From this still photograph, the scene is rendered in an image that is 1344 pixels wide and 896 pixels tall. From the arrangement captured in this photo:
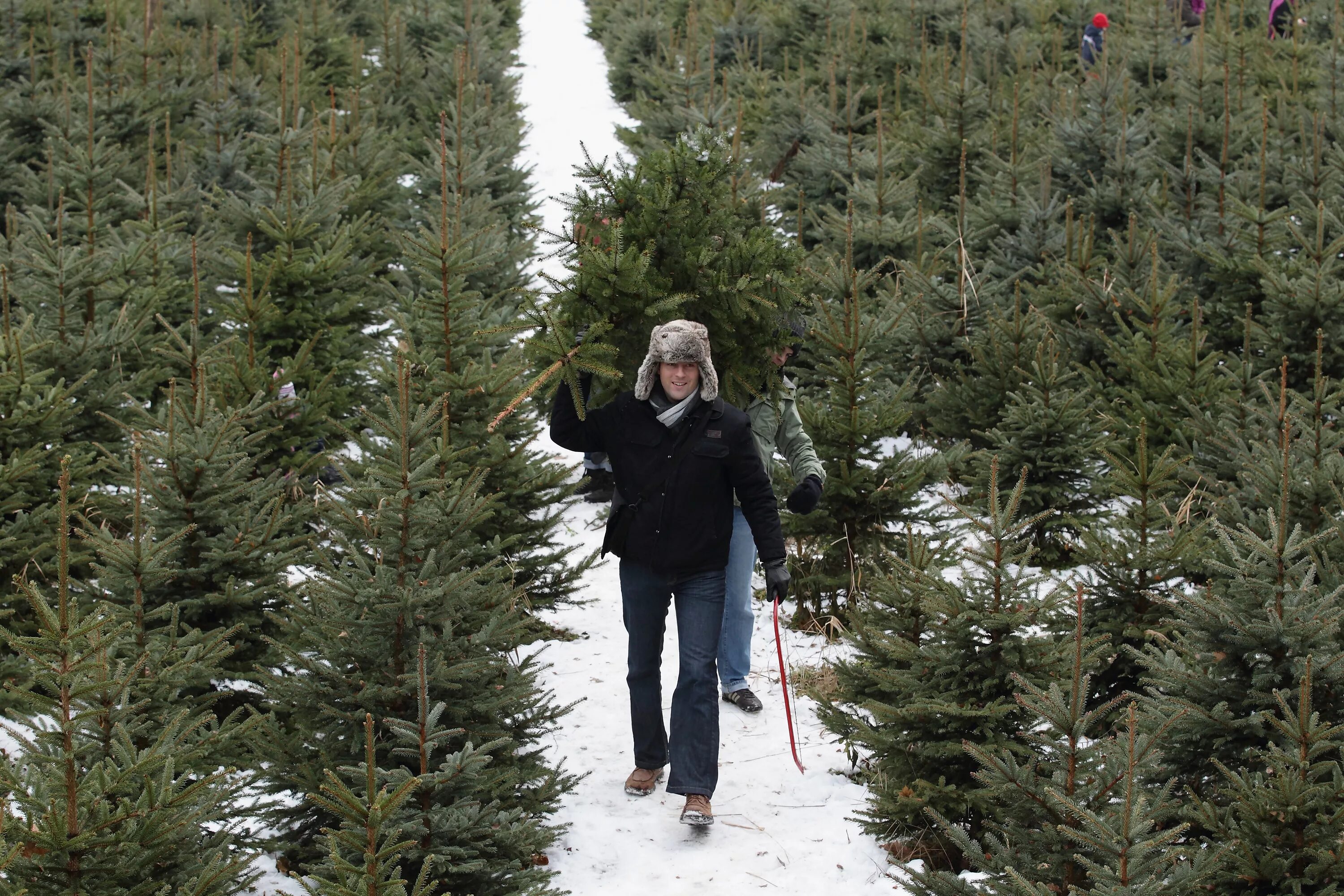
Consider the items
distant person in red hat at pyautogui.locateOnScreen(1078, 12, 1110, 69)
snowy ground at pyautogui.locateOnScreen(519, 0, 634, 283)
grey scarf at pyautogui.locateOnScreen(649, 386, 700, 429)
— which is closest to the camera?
grey scarf at pyautogui.locateOnScreen(649, 386, 700, 429)

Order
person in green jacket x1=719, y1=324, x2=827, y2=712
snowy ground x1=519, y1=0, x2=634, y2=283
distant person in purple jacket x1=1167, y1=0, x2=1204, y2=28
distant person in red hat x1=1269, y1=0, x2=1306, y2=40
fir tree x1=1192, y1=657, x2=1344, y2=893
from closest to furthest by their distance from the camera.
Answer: fir tree x1=1192, y1=657, x2=1344, y2=893
person in green jacket x1=719, y1=324, x2=827, y2=712
distant person in red hat x1=1269, y1=0, x2=1306, y2=40
snowy ground x1=519, y1=0, x2=634, y2=283
distant person in purple jacket x1=1167, y1=0, x2=1204, y2=28

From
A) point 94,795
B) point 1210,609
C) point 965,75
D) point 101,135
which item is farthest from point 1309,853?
point 101,135

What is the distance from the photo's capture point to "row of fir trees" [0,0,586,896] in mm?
4086

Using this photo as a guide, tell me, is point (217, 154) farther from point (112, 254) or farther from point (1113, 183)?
point (1113, 183)

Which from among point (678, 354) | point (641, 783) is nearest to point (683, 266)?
point (678, 354)

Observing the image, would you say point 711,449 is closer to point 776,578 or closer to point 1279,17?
point 776,578

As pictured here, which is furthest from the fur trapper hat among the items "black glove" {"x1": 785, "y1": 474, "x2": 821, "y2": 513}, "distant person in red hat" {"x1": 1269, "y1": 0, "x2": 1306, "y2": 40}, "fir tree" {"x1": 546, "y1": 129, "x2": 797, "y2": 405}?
"distant person in red hat" {"x1": 1269, "y1": 0, "x2": 1306, "y2": 40}

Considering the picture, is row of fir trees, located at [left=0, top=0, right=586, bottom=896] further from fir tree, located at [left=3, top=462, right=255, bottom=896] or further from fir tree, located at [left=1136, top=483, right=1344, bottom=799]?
fir tree, located at [left=1136, top=483, right=1344, bottom=799]

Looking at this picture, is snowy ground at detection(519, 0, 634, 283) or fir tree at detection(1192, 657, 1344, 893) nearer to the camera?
fir tree at detection(1192, 657, 1344, 893)

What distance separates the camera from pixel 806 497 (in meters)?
5.82

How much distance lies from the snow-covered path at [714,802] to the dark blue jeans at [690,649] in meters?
0.28

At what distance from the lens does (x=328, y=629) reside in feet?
15.4

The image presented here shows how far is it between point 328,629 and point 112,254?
239 inches

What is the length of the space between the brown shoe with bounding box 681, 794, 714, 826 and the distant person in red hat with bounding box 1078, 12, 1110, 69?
14341 mm
